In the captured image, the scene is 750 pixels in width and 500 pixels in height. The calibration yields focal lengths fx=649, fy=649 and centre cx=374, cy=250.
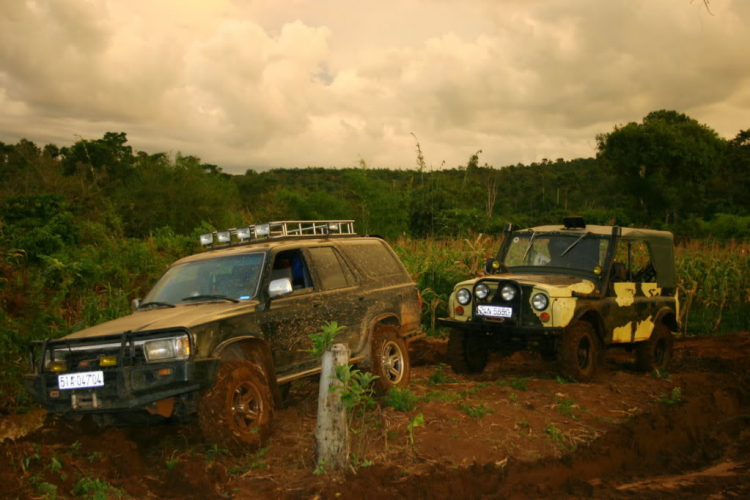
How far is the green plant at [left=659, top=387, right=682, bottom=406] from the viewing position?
7.39 m

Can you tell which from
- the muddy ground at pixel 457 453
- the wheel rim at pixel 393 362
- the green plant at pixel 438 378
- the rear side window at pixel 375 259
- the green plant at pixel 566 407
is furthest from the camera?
the green plant at pixel 438 378

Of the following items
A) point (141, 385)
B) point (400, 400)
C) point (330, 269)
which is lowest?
point (400, 400)

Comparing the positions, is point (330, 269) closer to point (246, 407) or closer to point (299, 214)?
point (246, 407)

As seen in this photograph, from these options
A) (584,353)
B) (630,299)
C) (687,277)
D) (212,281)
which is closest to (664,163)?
(687,277)

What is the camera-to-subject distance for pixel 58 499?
4.87m

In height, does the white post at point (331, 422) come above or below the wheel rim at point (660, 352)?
above

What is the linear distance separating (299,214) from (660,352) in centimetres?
2464

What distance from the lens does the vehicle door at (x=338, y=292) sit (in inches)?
279

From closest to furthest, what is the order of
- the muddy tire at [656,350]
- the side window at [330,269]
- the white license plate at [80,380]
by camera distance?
the white license plate at [80,380]
the side window at [330,269]
the muddy tire at [656,350]

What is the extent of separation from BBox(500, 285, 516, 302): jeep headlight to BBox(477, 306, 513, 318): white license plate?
0.13m

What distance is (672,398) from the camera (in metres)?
7.50

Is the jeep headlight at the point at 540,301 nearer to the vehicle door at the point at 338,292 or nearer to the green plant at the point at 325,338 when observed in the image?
the vehicle door at the point at 338,292

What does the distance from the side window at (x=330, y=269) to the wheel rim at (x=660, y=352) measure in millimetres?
5402

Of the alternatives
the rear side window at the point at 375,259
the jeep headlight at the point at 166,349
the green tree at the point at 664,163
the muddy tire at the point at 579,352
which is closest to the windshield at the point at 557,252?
the muddy tire at the point at 579,352
